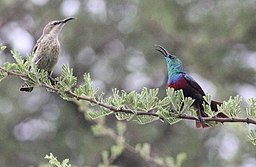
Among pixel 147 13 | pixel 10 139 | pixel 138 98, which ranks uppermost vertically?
pixel 147 13

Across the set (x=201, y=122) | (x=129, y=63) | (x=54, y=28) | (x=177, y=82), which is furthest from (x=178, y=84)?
(x=129, y=63)

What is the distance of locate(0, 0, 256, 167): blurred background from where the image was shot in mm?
8078

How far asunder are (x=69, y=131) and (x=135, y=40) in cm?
185

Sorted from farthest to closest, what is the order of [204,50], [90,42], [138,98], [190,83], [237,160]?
[90,42] < [204,50] < [237,160] < [190,83] < [138,98]

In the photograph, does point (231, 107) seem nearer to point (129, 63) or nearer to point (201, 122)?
point (201, 122)

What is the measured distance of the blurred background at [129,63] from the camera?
8.08 m

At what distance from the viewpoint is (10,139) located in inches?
392

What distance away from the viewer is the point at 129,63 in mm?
9789

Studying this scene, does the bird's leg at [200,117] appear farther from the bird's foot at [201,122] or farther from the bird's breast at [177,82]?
the bird's breast at [177,82]

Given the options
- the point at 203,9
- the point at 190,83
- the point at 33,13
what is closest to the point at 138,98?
the point at 190,83

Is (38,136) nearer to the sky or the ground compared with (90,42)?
nearer to the ground

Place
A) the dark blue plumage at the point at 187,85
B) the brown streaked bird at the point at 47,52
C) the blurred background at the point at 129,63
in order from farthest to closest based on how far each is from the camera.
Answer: the blurred background at the point at 129,63, the brown streaked bird at the point at 47,52, the dark blue plumage at the point at 187,85

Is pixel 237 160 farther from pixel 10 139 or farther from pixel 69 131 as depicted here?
pixel 10 139

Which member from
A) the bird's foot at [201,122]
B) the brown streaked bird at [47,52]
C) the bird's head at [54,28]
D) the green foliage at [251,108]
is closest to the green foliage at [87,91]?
the bird's foot at [201,122]
